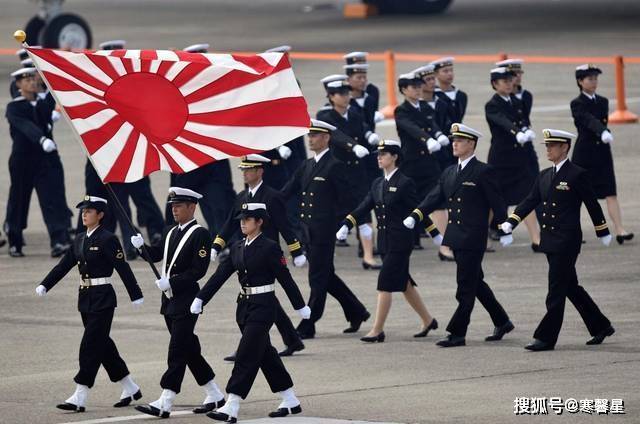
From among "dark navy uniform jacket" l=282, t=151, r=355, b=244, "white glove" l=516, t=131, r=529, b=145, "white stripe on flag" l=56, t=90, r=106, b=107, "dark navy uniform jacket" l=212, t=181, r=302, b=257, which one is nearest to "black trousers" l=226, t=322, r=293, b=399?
"white stripe on flag" l=56, t=90, r=106, b=107

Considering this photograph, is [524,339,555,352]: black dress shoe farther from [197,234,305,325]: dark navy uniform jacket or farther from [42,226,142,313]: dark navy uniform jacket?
[42,226,142,313]: dark navy uniform jacket

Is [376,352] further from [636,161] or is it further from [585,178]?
[636,161]

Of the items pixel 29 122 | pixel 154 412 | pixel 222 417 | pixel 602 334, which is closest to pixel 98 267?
pixel 154 412

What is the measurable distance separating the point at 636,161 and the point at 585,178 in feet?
32.7

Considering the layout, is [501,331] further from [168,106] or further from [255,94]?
[168,106]

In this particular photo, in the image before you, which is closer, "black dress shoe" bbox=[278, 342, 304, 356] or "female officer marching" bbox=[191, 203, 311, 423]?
"female officer marching" bbox=[191, 203, 311, 423]

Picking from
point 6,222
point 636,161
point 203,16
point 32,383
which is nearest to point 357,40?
point 203,16

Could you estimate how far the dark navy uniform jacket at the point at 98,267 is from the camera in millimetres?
13102

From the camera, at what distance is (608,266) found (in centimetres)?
1819

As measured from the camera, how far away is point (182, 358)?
1261cm

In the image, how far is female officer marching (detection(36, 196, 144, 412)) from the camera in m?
12.8

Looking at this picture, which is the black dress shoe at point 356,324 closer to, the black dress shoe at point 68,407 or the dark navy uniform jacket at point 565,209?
the dark navy uniform jacket at point 565,209

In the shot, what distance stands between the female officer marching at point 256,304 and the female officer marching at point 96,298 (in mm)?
823

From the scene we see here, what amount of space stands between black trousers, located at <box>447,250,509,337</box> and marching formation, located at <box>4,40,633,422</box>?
12 millimetres
